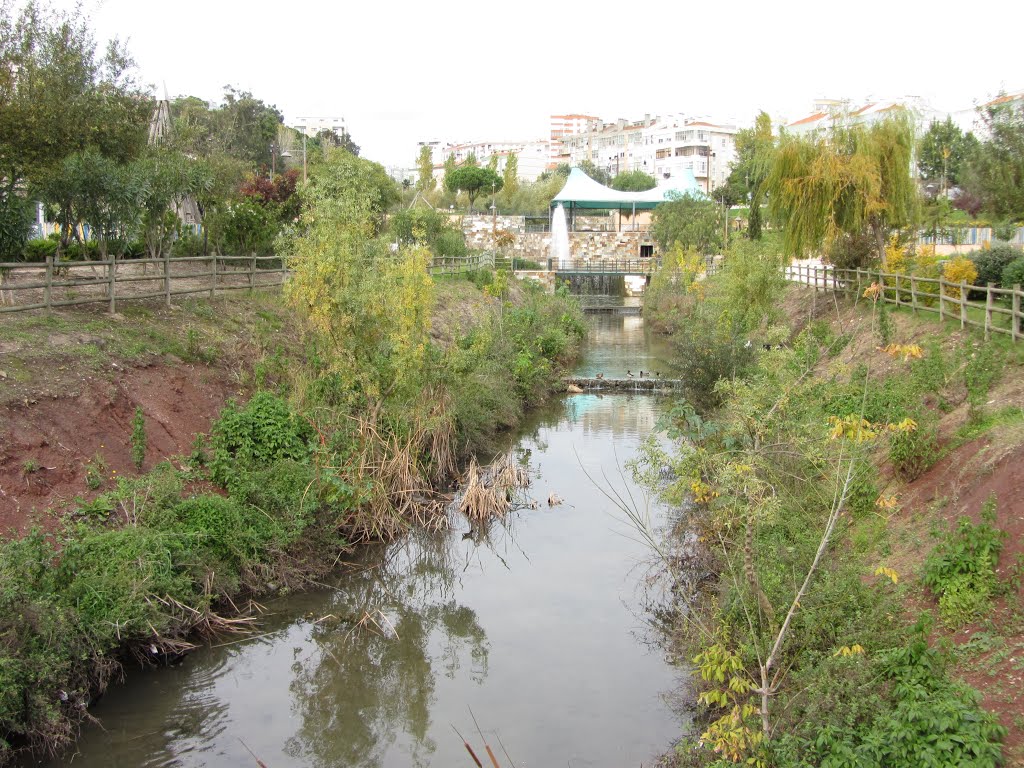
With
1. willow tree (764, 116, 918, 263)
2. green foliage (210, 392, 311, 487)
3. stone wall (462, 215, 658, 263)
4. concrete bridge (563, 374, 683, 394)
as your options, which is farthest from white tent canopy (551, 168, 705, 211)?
green foliage (210, 392, 311, 487)

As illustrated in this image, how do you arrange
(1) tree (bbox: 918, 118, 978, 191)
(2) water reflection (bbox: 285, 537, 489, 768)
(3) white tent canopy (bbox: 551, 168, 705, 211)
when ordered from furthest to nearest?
(3) white tent canopy (bbox: 551, 168, 705, 211), (1) tree (bbox: 918, 118, 978, 191), (2) water reflection (bbox: 285, 537, 489, 768)

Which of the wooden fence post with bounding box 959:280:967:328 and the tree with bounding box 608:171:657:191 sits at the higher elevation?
the tree with bounding box 608:171:657:191

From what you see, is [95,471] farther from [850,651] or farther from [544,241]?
[544,241]

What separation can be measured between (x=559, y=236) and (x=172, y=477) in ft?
206

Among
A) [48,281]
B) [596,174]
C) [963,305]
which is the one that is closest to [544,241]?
[596,174]

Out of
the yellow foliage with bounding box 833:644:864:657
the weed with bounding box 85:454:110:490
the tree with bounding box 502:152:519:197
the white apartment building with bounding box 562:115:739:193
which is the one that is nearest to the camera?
the yellow foliage with bounding box 833:644:864:657

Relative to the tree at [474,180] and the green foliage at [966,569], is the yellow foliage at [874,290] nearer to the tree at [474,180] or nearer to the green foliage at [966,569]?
the green foliage at [966,569]

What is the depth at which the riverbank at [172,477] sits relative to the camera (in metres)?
9.30

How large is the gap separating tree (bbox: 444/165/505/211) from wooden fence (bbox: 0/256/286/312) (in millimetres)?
60863

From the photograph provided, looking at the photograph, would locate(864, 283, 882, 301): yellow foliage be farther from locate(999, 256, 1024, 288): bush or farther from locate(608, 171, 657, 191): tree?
locate(608, 171, 657, 191): tree

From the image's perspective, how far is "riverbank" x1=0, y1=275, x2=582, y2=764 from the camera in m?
9.30

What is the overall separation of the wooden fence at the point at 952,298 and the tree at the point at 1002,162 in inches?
97.1

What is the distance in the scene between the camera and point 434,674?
36.3ft

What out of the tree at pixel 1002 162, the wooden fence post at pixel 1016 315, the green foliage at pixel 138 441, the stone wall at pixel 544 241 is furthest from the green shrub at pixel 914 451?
the stone wall at pixel 544 241
